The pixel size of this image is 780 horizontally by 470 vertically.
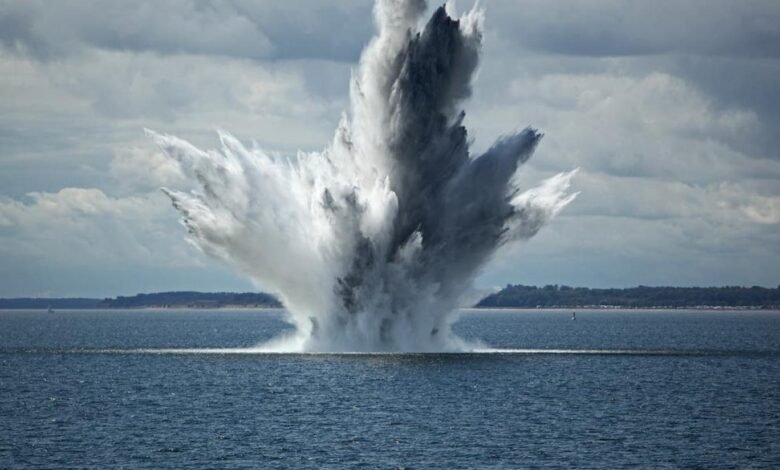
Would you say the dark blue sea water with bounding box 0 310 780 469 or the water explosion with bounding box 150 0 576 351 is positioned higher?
the water explosion with bounding box 150 0 576 351

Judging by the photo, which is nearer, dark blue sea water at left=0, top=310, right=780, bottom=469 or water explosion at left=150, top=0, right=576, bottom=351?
dark blue sea water at left=0, top=310, right=780, bottom=469

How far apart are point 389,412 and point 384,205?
30733 millimetres

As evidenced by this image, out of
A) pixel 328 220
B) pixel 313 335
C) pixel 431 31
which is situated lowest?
pixel 313 335

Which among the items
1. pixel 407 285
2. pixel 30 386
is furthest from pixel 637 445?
pixel 30 386

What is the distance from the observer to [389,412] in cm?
7888

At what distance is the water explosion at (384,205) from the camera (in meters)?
107

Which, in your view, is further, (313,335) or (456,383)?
(313,335)

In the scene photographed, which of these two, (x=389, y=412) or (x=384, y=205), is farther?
(x=384, y=205)

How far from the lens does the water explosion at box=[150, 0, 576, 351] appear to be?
107062mm

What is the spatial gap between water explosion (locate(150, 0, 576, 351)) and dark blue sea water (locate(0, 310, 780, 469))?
5138 mm

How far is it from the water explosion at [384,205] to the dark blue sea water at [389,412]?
5.14 metres

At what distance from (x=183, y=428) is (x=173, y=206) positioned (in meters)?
42.0

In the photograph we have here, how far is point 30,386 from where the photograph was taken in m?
94.6

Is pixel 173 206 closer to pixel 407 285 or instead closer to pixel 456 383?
pixel 407 285
